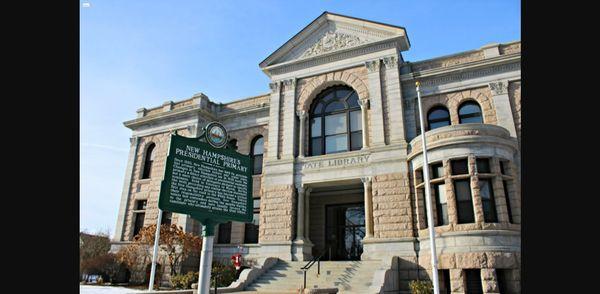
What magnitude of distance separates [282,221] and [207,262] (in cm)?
1298

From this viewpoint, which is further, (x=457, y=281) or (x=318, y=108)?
(x=318, y=108)

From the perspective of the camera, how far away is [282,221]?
70.0 ft

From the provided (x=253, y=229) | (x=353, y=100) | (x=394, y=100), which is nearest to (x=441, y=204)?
(x=394, y=100)

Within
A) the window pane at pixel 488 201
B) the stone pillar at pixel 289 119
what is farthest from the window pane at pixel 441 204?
the stone pillar at pixel 289 119

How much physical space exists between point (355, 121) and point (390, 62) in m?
3.82

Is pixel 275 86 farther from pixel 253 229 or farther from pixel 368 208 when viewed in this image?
pixel 368 208

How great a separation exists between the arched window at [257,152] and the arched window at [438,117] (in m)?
10.6

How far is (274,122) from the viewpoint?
2400 centimetres

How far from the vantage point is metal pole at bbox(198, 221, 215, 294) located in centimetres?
824

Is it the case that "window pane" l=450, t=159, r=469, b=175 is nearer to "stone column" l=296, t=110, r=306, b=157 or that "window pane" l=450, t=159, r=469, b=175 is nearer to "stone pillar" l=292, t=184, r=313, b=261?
"stone pillar" l=292, t=184, r=313, b=261

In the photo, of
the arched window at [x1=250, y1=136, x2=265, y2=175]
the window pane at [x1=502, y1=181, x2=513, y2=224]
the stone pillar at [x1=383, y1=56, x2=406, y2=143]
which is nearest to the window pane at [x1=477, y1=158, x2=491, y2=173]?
the window pane at [x1=502, y1=181, x2=513, y2=224]

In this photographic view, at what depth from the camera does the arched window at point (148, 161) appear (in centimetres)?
2803

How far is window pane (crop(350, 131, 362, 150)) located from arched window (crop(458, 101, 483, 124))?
5.30 metres
